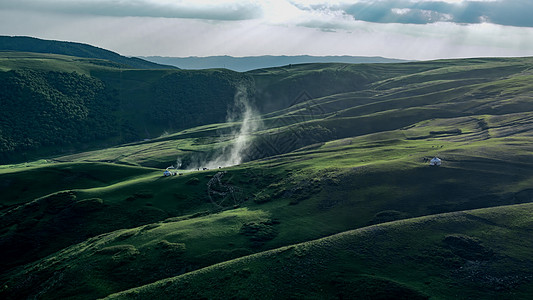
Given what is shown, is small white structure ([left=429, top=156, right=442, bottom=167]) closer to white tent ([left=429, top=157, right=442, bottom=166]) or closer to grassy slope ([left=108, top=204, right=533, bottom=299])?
white tent ([left=429, top=157, right=442, bottom=166])

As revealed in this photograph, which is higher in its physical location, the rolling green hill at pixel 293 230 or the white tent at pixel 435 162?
the white tent at pixel 435 162

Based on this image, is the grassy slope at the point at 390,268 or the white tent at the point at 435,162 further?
the white tent at the point at 435,162

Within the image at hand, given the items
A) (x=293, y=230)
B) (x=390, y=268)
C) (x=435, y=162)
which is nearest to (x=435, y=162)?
(x=435, y=162)

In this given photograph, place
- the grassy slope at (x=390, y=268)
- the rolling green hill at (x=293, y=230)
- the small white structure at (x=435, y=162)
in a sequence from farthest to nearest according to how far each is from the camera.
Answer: the small white structure at (x=435, y=162), the rolling green hill at (x=293, y=230), the grassy slope at (x=390, y=268)

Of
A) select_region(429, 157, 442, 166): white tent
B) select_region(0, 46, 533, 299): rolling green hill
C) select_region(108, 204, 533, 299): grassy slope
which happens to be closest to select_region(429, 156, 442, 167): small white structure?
select_region(429, 157, 442, 166): white tent

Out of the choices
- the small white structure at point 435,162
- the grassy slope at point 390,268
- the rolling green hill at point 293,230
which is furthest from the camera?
the small white structure at point 435,162

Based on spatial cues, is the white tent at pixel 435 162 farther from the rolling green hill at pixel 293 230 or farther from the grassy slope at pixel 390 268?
the grassy slope at pixel 390 268

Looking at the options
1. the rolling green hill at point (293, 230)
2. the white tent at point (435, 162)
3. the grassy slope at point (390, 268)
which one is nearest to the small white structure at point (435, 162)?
the white tent at point (435, 162)

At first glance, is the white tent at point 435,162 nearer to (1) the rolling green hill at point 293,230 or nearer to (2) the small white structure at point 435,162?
(2) the small white structure at point 435,162

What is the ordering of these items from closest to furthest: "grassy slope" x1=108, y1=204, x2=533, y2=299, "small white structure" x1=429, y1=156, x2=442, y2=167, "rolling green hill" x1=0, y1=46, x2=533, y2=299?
"grassy slope" x1=108, y1=204, x2=533, y2=299
"rolling green hill" x1=0, y1=46, x2=533, y2=299
"small white structure" x1=429, y1=156, x2=442, y2=167

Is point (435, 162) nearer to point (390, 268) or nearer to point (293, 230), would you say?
point (293, 230)

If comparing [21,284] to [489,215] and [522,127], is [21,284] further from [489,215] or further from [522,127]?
[522,127]
